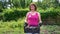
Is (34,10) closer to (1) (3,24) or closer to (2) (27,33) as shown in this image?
(2) (27,33)

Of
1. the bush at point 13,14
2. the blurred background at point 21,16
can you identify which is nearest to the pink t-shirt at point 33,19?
the blurred background at point 21,16

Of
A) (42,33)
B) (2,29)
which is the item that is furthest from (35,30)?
(2,29)

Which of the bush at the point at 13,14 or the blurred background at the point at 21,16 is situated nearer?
the blurred background at the point at 21,16

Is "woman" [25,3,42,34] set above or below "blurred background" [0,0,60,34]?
above

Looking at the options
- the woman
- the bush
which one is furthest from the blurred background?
the woman

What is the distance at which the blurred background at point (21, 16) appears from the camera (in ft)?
47.0

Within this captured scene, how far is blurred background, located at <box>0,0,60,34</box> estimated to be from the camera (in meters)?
14.3

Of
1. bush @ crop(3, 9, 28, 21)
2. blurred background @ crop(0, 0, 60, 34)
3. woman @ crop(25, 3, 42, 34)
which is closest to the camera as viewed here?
woman @ crop(25, 3, 42, 34)

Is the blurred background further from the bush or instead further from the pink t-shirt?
the pink t-shirt

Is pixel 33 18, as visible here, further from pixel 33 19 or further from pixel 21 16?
pixel 21 16

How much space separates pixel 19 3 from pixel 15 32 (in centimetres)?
666

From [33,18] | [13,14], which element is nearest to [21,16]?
[13,14]

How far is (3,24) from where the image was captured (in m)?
14.9

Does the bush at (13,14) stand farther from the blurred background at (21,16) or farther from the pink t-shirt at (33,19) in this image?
the pink t-shirt at (33,19)
